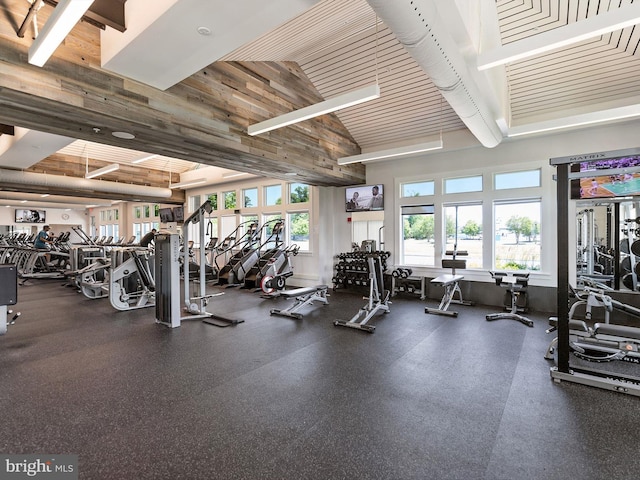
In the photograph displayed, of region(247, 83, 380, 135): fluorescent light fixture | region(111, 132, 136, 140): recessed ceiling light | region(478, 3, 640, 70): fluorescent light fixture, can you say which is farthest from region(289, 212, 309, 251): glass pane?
region(478, 3, 640, 70): fluorescent light fixture

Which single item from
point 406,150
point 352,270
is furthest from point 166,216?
point 406,150

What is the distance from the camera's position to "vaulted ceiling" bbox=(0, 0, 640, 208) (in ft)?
9.13

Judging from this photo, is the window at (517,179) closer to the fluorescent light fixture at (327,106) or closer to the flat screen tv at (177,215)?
the fluorescent light fixture at (327,106)

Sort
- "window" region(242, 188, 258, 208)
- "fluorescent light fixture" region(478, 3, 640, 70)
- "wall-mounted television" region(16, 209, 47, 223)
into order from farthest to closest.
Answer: "wall-mounted television" region(16, 209, 47, 223), "window" region(242, 188, 258, 208), "fluorescent light fixture" region(478, 3, 640, 70)

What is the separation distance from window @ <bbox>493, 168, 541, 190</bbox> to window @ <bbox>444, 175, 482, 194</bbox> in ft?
1.04

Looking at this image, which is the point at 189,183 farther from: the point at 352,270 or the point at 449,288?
the point at 449,288

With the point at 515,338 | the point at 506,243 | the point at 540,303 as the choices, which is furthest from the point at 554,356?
the point at 506,243

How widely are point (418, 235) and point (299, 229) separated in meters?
3.41

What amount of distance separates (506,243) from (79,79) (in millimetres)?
7001

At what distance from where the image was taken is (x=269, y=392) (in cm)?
271

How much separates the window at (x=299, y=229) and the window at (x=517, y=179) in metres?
4.71

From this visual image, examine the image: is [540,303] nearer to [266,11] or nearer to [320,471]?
[320,471]

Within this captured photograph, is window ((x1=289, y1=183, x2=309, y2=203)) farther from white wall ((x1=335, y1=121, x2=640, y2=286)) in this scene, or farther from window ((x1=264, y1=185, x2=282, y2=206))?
white wall ((x1=335, y1=121, x2=640, y2=286))

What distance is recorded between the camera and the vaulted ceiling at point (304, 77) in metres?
2.78
